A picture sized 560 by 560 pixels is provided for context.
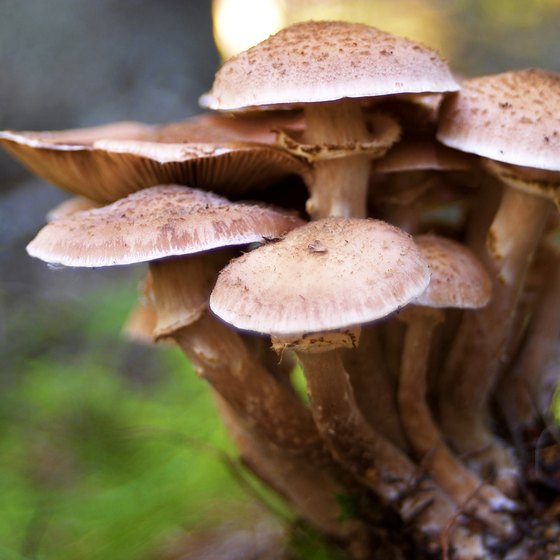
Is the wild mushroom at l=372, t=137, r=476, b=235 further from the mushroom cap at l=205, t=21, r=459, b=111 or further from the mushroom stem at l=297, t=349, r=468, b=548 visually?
the mushroom stem at l=297, t=349, r=468, b=548

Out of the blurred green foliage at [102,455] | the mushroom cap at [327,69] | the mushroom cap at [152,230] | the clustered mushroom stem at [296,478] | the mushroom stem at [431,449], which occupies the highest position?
the mushroom cap at [327,69]

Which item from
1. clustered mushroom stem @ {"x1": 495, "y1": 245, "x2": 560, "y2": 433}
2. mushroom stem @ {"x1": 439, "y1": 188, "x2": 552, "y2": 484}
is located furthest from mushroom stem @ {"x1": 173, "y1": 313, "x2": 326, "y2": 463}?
clustered mushroom stem @ {"x1": 495, "y1": 245, "x2": 560, "y2": 433}

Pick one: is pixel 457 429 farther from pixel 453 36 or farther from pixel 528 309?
pixel 453 36

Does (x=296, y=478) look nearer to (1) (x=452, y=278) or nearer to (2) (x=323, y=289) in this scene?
(1) (x=452, y=278)

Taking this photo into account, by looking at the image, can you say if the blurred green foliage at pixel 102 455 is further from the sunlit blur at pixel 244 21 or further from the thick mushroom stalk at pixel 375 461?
the sunlit blur at pixel 244 21

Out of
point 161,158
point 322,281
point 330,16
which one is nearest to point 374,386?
point 322,281

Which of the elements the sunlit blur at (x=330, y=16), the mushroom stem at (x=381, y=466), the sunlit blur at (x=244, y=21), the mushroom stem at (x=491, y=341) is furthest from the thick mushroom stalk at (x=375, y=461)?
the sunlit blur at (x=330, y=16)

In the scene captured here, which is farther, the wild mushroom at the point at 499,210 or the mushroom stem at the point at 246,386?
the mushroom stem at the point at 246,386

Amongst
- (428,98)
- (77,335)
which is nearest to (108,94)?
(77,335)
